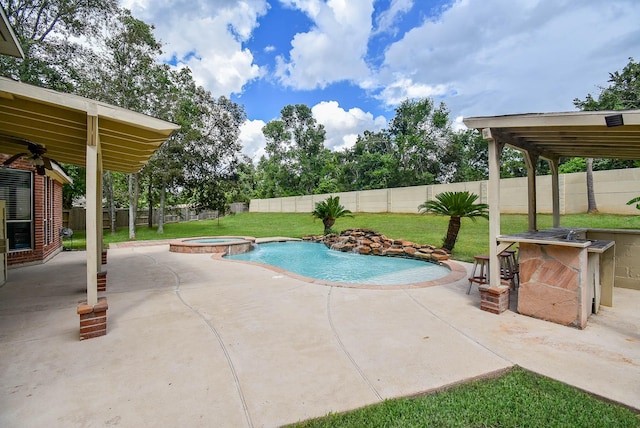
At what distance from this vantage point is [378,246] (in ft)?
35.9

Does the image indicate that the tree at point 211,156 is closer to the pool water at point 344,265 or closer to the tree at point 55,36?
the tree at point 55,36

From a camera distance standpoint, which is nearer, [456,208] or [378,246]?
[456,208]

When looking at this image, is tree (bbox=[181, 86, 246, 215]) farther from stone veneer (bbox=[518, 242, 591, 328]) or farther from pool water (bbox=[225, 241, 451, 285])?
stone veneer (bbox=[518, 242, 591, 328])

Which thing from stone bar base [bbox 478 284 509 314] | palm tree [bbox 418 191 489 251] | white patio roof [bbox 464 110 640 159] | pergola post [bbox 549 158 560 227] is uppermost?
white patio roof [bbox 464 110 640 159]

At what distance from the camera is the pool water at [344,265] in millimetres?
7332

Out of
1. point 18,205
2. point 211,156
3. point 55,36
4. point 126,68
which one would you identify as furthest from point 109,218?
point 18,205

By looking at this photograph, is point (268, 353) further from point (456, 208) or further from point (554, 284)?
point (456, 208)

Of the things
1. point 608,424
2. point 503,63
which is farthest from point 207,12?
point 608,424

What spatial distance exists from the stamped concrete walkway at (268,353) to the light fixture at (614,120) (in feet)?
8.05

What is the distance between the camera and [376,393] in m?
2.44

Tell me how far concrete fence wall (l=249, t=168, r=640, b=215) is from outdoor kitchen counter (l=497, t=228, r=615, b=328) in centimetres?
1263

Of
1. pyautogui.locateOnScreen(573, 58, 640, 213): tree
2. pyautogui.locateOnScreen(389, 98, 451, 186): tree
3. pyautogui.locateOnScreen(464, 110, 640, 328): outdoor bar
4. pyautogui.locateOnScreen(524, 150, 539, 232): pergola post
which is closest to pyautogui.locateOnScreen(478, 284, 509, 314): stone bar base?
pyautogui.locateOnScreen(464, 110, 640, 328): outdoor bar

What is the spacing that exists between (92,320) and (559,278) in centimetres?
581

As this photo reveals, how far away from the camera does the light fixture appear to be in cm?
338
